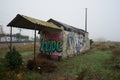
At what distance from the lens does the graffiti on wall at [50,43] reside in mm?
15663

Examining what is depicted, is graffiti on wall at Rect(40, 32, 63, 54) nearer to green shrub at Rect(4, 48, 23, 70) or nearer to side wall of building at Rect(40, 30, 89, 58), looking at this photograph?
side wall of building at Rect(40, 30, 89, 58)

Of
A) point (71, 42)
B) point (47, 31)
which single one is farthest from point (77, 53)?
point (47, 31)

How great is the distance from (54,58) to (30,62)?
17.1ft

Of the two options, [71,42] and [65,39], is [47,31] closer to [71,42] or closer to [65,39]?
[65,39]

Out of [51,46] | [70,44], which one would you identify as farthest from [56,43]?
[70,44]

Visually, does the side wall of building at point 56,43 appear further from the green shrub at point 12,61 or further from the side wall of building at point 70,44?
the green shrub at point 12,61

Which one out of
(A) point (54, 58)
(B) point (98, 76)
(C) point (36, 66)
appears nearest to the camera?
(B) point (98, 76)

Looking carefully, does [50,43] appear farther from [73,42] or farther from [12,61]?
[12,61]

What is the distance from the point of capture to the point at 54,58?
1573 centimetres

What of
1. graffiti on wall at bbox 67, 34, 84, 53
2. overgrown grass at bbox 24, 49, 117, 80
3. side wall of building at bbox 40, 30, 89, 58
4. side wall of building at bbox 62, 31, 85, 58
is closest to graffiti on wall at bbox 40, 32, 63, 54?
side wall of building at bbox 40, 30, 89, 58

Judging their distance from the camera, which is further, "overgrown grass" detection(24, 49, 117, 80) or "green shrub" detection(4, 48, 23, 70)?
"green shrub" detection(4, 48, 23, 70)

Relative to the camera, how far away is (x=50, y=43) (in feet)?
52.9

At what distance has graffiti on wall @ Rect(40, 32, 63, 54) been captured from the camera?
15.7 m

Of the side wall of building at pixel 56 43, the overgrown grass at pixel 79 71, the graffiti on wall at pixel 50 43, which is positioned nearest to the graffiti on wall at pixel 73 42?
the side wall of building at pixel 56 43
